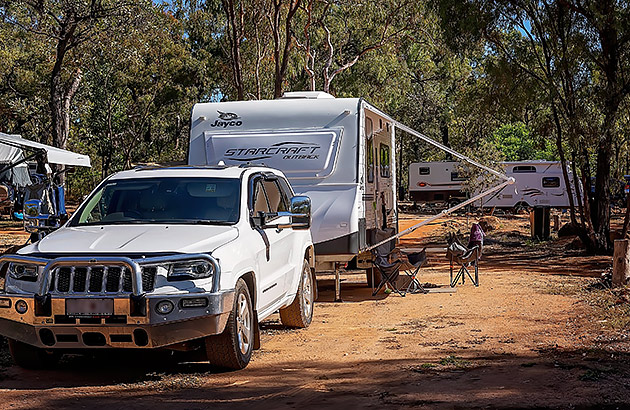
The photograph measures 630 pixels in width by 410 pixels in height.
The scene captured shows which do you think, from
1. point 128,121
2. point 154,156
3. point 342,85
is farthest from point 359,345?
point 154,156

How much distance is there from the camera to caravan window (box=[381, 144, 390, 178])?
14.5 m

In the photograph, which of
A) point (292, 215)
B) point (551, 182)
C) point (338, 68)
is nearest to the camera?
point (292, 215)

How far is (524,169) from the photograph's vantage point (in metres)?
41.7

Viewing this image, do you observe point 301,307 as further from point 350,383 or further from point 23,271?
point 23,271

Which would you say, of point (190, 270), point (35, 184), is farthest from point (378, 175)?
point (35, 184)

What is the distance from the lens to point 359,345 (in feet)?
28.9

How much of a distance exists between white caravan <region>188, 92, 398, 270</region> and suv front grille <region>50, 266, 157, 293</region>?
5.04m

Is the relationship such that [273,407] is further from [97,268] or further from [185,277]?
[97,268]

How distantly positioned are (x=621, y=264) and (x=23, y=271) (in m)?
8.62

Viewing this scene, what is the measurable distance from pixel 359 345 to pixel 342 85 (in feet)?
108

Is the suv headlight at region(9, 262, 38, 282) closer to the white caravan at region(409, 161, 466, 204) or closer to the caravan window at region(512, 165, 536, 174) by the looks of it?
the caravan window at region(512, 165, 536, 174)

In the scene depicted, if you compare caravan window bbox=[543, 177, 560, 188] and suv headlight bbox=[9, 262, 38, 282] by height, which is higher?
caravan window bbox=[543, 177, 560, 188]

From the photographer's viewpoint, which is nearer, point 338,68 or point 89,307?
point 89,307

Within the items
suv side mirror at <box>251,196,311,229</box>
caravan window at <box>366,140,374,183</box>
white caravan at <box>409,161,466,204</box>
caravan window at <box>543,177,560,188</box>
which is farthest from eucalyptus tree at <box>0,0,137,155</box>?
caravan window at <box>543,177,560,188</box>
